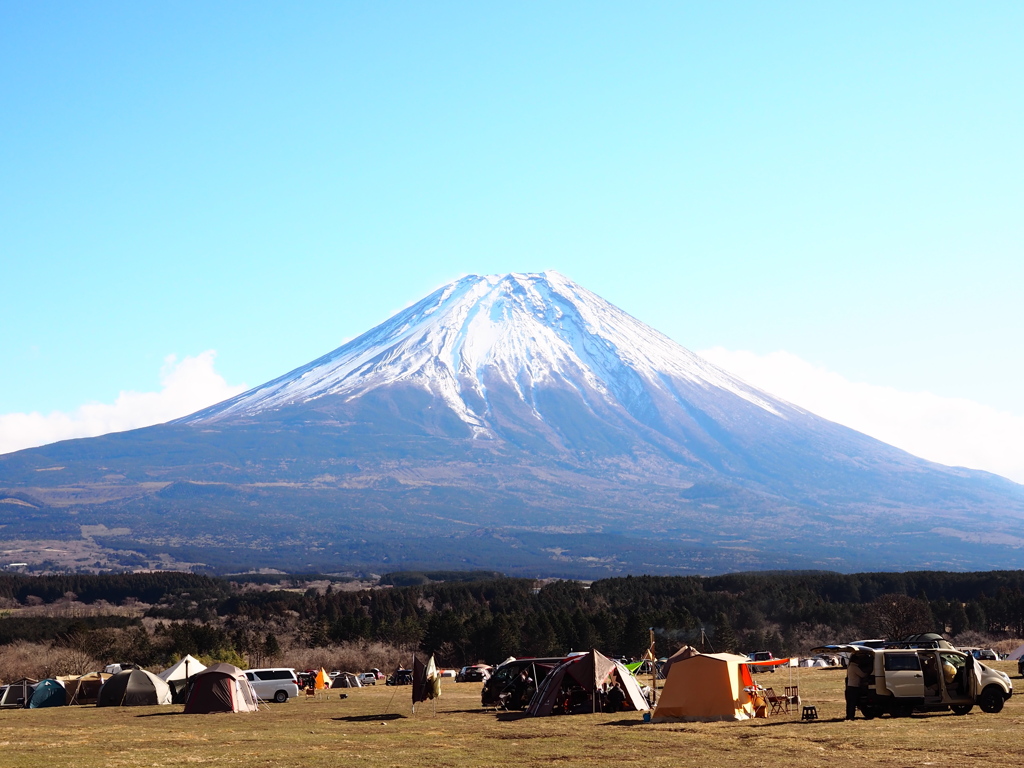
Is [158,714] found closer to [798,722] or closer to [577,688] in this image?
[577,688]

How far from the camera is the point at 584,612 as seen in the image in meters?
77.2

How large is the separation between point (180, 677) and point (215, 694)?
6345 millimetres

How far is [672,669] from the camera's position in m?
26.4

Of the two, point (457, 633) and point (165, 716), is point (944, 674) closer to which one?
point (165, 716)

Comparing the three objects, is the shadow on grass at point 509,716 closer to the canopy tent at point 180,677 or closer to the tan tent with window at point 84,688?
the canopy tent at point 180,677

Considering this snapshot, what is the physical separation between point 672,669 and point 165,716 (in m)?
14.2

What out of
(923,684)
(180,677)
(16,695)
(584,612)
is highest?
(923,684)

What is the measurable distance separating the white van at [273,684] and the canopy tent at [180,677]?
5.88 ft

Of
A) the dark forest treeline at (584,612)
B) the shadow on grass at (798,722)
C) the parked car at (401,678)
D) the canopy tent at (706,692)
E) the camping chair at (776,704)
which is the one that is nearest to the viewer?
the shadow on grass at (798,722)

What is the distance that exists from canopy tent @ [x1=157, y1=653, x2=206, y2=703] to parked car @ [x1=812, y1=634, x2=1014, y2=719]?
2254cm

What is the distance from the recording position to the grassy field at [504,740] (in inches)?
735

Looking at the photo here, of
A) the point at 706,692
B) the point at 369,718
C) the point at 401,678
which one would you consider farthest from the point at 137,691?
the point at 706,692

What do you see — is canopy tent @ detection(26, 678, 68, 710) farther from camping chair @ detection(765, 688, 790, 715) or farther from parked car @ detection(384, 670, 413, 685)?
camping chair @ detection(765, 688, 790, 715)

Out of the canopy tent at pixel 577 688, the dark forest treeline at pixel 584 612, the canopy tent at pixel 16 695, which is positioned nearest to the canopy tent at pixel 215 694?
the canopy tent at pixel 577 688
